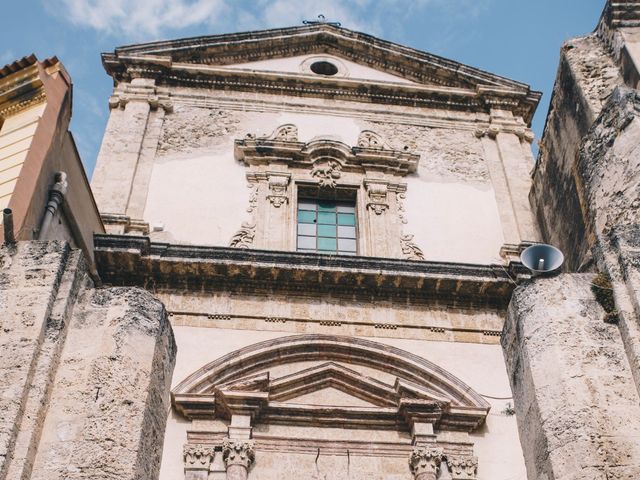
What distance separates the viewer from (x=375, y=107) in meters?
14.2

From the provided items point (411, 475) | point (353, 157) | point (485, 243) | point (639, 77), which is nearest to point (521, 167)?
point (485, 243)

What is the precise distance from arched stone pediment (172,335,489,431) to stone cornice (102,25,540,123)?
591 centimetres

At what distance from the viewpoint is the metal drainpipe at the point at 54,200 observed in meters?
8.29

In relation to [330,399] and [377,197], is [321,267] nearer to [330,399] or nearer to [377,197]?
[330,399]

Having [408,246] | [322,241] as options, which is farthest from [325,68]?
[408,246]

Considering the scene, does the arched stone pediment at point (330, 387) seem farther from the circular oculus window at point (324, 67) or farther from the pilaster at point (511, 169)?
the circular oculus window at point (324, 67)

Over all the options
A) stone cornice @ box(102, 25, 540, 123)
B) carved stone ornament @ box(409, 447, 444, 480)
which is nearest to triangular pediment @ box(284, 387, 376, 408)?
carved stone ornament @ box(409, 447, 444, 480)

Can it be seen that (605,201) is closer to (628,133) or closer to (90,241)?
(628,133)

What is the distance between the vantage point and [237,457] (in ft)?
28.0

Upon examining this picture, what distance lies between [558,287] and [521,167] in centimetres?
792

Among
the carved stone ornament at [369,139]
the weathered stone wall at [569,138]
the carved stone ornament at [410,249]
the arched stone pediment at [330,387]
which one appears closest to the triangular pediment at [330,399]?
the arched stone pediment at [330,387]

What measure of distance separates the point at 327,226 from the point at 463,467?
15.0 feet

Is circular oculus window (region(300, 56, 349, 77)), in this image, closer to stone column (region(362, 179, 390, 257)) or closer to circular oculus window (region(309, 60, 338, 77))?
circular oculus window (region(309, 60, 338, 77))

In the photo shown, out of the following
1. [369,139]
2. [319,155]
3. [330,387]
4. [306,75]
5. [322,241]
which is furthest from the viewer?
[306,75]
